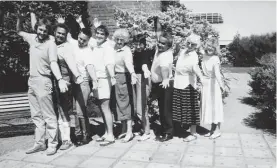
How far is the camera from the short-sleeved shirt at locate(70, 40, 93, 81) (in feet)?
16.0

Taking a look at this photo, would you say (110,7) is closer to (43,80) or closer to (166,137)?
(43,80)

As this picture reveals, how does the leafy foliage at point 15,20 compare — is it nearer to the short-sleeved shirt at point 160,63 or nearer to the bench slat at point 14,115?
the bench slat at point 14,115

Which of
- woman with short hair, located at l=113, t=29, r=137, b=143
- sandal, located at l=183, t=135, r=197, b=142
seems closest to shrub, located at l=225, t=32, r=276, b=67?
sandal, located at l=183, t=135, r=197, b=142

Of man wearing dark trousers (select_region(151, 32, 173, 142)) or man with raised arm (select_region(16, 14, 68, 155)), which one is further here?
man wearing dark trousers (select_region(151, 32, 173, 142))

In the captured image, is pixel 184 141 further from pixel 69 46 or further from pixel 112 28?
pixel 112 28

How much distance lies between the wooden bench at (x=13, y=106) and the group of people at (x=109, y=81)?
→ 83 cm

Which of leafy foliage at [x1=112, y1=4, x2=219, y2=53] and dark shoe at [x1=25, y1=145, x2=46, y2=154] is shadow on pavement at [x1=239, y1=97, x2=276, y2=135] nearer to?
leafy foliage at [x1=112, y1=4, x2=219, y2=53]

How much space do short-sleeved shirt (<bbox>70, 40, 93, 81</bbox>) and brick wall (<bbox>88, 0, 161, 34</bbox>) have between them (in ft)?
12.2

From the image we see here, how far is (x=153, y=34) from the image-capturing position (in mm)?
6602

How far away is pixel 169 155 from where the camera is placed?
14.9ft

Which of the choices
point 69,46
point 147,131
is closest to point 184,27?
point 147,131

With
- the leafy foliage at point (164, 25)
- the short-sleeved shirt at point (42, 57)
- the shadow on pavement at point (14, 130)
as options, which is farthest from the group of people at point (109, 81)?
the leafy foliage at point (164, 25)

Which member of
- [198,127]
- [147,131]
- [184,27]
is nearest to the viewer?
[147,131]

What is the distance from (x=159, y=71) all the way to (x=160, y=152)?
1.28 metres
